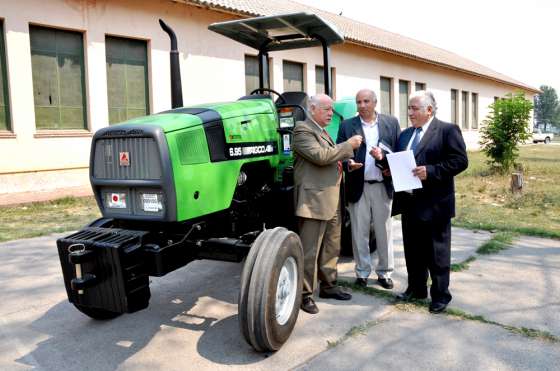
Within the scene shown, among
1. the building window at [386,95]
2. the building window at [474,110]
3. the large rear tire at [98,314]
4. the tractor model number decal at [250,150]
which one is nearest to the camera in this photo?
the tractor model number decal at [250,150]

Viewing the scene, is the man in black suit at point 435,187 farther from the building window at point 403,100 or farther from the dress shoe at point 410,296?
the building window at point 403,100

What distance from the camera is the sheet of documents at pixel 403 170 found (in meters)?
3.97

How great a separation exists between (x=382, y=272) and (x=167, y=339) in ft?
6.93

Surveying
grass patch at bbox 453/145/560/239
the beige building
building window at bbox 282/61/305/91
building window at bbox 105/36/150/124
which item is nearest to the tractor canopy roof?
grass patch at bbox 453/145/560/239

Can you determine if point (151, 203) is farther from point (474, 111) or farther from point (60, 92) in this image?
point (474, 111)

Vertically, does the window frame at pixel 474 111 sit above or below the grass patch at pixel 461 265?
above

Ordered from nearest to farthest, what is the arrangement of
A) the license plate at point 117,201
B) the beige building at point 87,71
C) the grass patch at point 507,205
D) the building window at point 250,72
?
the license plate at point 117,201, the grass patch at point 507,205, the beige building at point 87,71, the building window at point 250,72

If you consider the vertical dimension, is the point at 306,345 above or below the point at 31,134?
below

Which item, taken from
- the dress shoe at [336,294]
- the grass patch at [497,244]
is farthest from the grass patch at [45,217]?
the grass patch at [497,244]

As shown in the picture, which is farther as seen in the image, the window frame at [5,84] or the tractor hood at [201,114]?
the window frame at [5,84]

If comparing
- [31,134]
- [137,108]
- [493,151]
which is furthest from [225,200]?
[493,151]

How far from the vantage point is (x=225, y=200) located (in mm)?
3654

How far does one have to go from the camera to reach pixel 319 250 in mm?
4270

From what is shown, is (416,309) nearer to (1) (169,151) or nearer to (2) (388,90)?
(1) (169,151)
